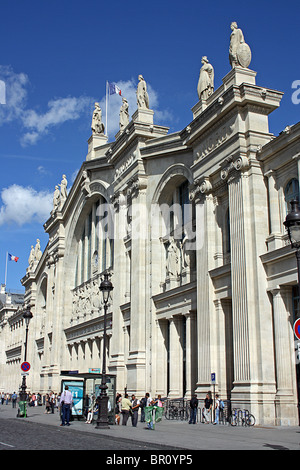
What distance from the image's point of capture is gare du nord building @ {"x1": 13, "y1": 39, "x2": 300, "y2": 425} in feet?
77.9

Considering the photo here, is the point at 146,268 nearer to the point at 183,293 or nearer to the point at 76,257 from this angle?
the point at 183,293

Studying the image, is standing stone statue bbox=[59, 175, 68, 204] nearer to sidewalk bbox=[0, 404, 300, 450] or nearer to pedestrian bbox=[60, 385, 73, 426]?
pedestrian bbox=[60, 385, 73, 426]

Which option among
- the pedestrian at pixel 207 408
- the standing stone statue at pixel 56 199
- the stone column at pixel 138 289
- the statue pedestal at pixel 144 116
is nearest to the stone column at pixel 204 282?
the pedestrian at pixel 207 408

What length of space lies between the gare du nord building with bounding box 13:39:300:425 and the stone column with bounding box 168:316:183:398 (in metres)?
0.06

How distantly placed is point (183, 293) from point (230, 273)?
5.53 meters

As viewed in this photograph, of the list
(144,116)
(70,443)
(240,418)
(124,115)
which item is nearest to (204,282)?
(240,418)

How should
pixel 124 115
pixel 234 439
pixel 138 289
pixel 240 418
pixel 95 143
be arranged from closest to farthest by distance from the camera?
pixel 234 439
pixel 240 418
pixel 138 289
pixel 124 115
pixel 95 143

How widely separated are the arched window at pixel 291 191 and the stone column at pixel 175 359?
1085cm

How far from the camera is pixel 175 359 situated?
105 ft

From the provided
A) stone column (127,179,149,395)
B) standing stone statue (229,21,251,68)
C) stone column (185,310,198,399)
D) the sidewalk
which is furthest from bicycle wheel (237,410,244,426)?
standing stone statue (229,21,251,68)

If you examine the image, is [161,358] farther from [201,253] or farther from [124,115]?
[124,115]

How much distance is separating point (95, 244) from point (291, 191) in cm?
2631

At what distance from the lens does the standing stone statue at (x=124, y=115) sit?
133ft
